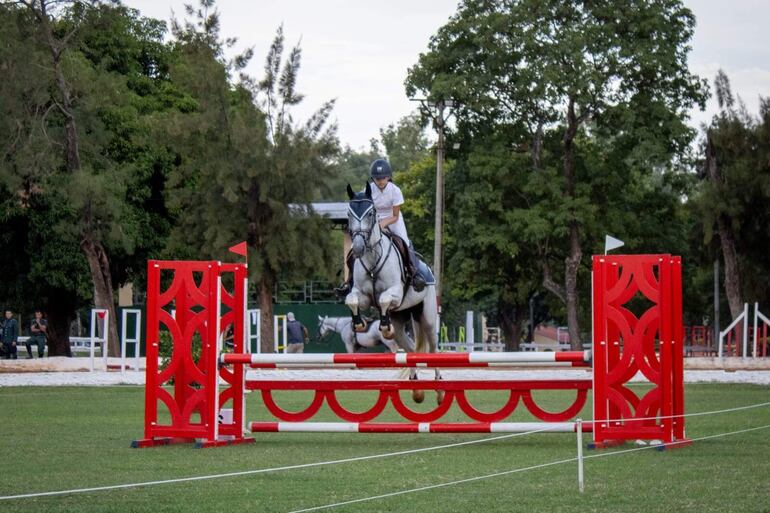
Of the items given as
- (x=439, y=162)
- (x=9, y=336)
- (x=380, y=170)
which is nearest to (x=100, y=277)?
(x=9, y=336)

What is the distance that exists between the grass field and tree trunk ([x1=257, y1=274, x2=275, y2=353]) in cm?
2695

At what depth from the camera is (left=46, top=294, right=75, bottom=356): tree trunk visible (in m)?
47.2

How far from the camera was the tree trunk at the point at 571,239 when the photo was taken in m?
46.3

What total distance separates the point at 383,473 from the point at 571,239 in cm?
3713

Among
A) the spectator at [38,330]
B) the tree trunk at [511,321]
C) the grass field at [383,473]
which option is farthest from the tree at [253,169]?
the grass field at [383,473]

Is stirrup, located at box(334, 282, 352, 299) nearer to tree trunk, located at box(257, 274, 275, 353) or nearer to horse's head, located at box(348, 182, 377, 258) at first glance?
horse's head, located at box(348, 182, 377, 258)

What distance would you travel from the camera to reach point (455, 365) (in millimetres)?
12891

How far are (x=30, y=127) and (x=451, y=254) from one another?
19746mm

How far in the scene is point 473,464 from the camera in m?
11.0

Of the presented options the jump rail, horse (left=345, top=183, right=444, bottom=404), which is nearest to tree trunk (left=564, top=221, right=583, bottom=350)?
horse (left=345, top=183, right=444, bottom=404)

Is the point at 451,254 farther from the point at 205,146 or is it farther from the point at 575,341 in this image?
the point at 205,146

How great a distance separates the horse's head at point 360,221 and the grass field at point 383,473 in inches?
87.7

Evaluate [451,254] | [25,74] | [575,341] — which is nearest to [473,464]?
[25,74]

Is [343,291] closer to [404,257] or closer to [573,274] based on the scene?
[404,257]
